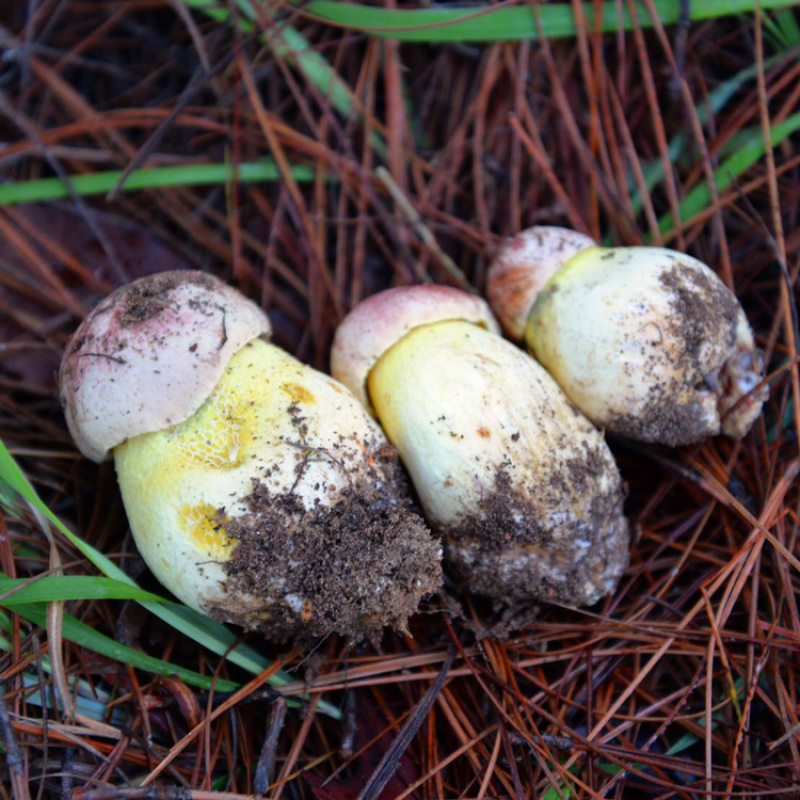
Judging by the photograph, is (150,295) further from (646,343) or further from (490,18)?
(490,18)

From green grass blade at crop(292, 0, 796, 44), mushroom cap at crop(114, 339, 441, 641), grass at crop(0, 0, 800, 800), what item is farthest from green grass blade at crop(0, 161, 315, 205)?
mushroom cap at crop(114, 339, 441, 641)

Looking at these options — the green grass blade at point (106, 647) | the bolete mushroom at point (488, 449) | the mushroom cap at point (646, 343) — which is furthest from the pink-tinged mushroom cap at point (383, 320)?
the green grass blade at point (106, 647)

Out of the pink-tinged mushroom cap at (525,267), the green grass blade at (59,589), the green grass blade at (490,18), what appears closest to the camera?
the green grass blade at (59,589)

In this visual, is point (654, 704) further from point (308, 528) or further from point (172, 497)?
point (172, 497)

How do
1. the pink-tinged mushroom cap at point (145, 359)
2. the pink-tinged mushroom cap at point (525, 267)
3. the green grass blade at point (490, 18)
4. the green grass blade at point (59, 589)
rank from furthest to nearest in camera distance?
the green grass blade at point (490, 18)
the pink-tinged mushroom cap at point (525, 267)
the pink-tinged mushroom cap at point (145, 359)
the green grass blade at point (59, 589)

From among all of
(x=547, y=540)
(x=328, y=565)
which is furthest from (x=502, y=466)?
(x=328, y=565)

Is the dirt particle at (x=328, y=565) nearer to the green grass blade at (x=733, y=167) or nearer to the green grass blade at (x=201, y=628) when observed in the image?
the green grass blade at (x=201, y=628)
